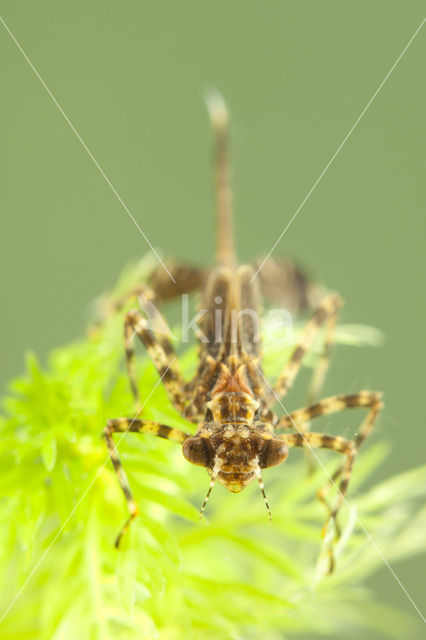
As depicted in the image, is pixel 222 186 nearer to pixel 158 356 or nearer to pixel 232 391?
pixel 158 356

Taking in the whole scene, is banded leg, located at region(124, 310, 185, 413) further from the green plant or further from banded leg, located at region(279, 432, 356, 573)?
banded leg, located at region(279, 432, 356, 573)

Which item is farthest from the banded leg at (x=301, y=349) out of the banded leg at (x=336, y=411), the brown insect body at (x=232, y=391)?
the banded leg at (x=336, y=411)

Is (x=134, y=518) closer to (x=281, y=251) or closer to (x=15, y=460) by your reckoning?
(x=15, y=460)

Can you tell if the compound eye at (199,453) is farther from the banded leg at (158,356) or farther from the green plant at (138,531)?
the banded leg at (158,356)

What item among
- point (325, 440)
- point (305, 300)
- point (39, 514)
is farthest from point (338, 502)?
point (305, 300)

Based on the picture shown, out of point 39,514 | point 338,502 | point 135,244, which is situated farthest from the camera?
point 135,244

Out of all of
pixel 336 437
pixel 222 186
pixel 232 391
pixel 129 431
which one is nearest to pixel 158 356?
pixel 232 391

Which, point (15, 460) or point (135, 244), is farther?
point (135, 244)

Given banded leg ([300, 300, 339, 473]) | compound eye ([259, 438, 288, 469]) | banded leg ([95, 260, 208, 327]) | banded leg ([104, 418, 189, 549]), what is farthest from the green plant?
banded leg ([95, 260, 208, 327])
